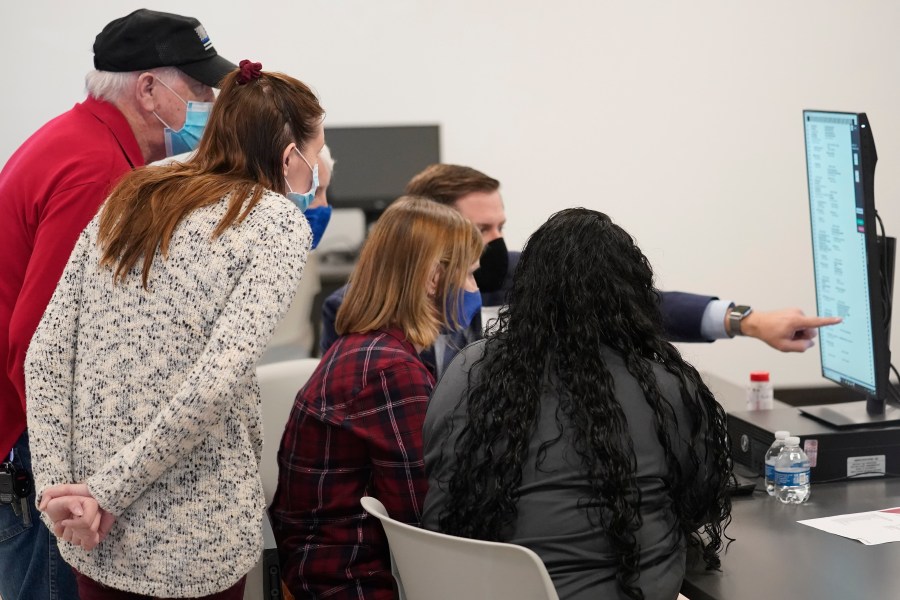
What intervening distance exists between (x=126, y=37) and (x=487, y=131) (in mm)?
2643

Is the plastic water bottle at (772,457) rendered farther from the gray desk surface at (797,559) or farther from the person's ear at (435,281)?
the person's ear at (435,281)

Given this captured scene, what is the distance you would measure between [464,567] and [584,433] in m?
0.25

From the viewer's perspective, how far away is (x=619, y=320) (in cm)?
145

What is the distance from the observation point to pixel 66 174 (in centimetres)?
168

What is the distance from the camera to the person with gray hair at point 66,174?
5.34ft

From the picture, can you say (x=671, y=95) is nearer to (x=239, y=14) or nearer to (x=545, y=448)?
(x=239, y=14)

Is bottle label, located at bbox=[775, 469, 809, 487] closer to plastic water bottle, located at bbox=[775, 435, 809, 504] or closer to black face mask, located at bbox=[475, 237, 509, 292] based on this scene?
plastic water bottle, located at bbox=[775, 435, 809, 504]

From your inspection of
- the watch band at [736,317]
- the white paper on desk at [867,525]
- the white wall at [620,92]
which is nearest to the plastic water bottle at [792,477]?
the white paper on desk at [867,525]

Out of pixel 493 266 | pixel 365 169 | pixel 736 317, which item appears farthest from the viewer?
pixel 365 169

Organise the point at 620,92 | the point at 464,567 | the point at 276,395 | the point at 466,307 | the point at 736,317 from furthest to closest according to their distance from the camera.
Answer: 1. the point at 620,92
2. the point at 276,395
3. the point at 736,317
4. the point at 466,307
5. the point at 464,567

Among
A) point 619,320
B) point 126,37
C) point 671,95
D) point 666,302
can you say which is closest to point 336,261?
point 671,95

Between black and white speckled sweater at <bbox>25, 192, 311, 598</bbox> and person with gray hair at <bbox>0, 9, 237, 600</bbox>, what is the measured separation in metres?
0.20

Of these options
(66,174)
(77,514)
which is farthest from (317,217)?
(77,514)

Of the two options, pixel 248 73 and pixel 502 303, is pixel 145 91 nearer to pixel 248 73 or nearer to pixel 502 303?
pixel 248 73
